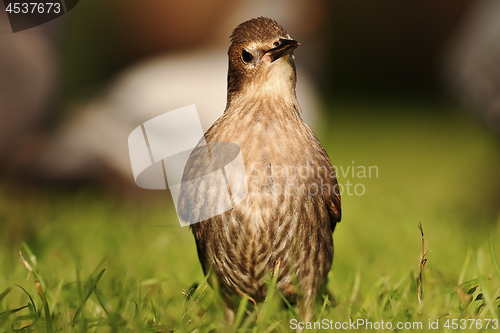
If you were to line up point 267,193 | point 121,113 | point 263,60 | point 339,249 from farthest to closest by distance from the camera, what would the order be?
1. point 121,113
2. point 339,249
3. point 263,60
4. point 267,193

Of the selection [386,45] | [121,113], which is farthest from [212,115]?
[386,45]

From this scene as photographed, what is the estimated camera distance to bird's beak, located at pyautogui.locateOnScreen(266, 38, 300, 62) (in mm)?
2297

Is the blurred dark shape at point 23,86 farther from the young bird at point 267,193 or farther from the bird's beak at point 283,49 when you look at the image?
the bird's beak at point 283,49

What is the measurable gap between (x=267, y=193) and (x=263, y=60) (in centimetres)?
73

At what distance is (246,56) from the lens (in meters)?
2.50

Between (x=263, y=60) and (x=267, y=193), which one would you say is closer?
(x=267, y=193)

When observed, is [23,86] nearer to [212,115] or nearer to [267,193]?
[212,115]

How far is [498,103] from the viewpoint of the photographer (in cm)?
461

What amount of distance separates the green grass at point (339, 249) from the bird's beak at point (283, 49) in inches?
45.3

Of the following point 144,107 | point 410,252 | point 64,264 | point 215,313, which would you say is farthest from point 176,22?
point 215,313

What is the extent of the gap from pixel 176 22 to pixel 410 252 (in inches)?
176

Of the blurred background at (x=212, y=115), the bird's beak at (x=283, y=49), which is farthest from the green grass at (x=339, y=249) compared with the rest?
the bird's beak at (x=283, y=49)

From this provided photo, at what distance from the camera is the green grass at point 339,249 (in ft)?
6.93

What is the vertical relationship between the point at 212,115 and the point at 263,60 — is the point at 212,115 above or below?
below
